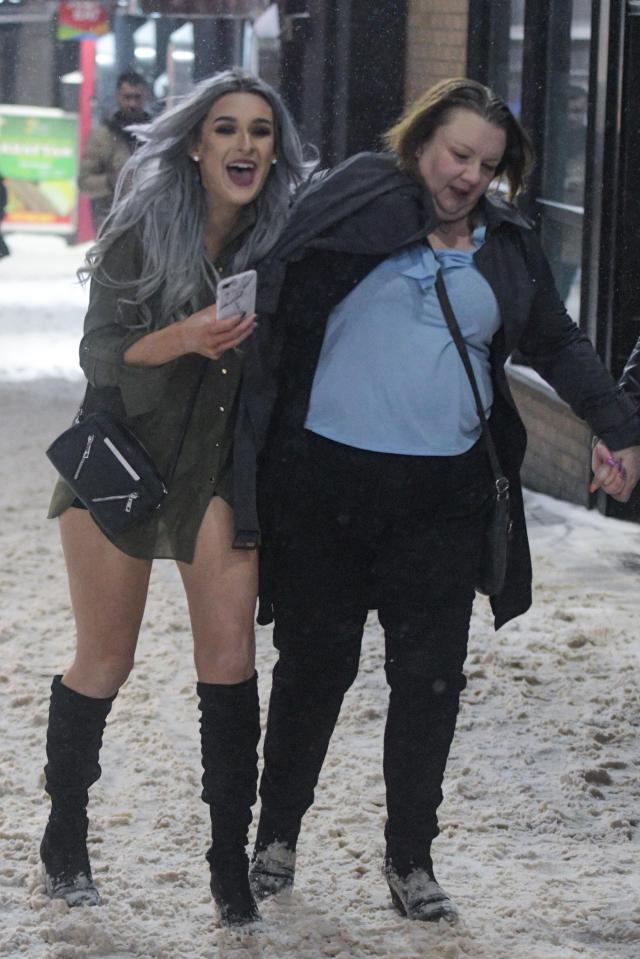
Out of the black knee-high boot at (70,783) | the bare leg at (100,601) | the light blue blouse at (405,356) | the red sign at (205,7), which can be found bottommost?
the black knee-high boot at (70,783)

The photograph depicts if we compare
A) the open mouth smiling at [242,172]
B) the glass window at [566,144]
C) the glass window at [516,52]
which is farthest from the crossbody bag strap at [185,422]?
the glass window at [516,52]

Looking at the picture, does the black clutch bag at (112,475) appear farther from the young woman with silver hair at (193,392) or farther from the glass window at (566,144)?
the glass window at (566,144)

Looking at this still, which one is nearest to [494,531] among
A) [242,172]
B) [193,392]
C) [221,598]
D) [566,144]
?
[221,598]

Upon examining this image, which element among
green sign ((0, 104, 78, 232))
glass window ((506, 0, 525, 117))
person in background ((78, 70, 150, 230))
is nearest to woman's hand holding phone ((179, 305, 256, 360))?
glass window ((506, 0, 525, 117))

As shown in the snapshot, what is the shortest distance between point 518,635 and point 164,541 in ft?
9.40

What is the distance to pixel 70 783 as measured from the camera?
11.5 feet

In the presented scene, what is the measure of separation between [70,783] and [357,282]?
1265 millimetres

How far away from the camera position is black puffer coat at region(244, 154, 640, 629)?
3209 millimetres

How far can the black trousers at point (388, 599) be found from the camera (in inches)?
130

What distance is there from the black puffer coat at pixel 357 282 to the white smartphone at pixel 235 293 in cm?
19

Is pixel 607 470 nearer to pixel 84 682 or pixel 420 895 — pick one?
pixel 420 895

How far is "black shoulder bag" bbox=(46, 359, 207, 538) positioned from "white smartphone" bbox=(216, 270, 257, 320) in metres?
0.27

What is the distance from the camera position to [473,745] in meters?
4.76

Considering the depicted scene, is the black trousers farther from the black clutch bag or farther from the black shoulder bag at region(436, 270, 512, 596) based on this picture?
the black clutch bag
